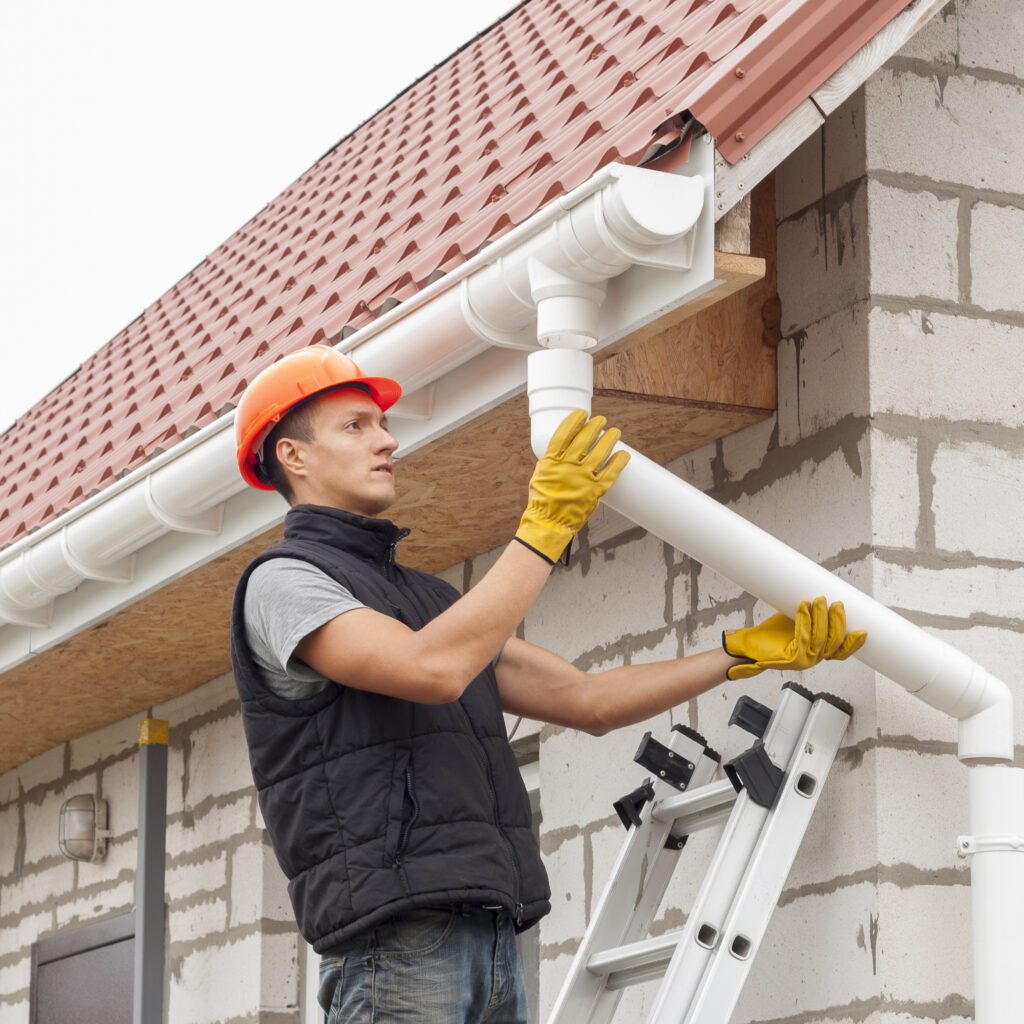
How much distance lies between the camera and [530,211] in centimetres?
345

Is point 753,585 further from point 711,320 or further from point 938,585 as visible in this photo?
point 711,320

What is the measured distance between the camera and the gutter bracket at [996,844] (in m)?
3.23

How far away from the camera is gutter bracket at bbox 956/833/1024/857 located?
323cm

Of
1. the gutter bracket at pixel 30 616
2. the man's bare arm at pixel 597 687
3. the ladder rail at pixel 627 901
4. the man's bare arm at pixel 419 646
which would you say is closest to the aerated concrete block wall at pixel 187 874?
the gutter bracket at pixel 30 616

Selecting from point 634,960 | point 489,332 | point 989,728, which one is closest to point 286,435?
point 489,332

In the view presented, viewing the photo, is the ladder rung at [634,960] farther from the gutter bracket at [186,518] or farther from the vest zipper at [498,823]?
the gutter bracket at [186,518]

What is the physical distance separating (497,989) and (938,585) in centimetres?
131

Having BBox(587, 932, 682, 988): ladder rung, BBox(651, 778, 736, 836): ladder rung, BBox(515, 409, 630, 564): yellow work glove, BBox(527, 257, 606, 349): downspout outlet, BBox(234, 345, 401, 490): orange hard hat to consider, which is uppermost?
BBox(527, 257, 606, 349): downspout outlet

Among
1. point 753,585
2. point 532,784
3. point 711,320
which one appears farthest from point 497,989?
point 532,784

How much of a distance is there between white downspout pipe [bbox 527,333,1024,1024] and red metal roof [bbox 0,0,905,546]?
0.51 metres

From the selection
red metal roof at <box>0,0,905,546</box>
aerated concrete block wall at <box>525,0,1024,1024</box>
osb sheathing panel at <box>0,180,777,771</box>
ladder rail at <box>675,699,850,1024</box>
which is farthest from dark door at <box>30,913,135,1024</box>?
ladder rail at <box>675,699,850,1024</box>

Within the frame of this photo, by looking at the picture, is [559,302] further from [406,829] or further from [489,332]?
[406,829]

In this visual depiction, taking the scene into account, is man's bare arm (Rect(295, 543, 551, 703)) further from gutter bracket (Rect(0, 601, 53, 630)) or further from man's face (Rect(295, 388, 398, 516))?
gutter bracket (Rect(0, 601, 53, 630))

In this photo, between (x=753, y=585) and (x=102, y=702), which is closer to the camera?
(x=753, y=585)
